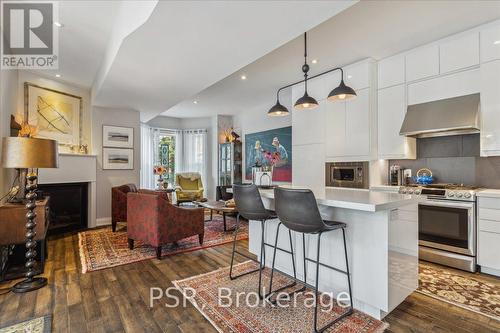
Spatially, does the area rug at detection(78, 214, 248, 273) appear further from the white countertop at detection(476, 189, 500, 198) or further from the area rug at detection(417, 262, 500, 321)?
the white countertop at detection(476, 189, 500, 198)

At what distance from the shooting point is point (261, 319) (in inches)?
77.3

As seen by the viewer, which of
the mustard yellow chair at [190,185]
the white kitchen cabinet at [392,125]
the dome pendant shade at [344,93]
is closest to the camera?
the dome pendant shade at [344,93]

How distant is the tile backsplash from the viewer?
10.3 ft

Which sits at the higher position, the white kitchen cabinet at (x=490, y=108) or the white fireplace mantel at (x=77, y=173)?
the white kitchen cabinet at (x=490, y=108)

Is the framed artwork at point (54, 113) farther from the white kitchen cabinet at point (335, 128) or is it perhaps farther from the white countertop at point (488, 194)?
the white countertop at point (488, 194)

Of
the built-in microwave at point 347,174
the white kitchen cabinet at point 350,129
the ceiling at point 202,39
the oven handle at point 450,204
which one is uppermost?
the ceiling at point 202,39

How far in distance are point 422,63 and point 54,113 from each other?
6.03 metres

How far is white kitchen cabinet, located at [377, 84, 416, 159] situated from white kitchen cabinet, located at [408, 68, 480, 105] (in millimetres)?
149

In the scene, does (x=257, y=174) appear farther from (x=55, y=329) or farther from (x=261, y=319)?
(x=55, y=329)

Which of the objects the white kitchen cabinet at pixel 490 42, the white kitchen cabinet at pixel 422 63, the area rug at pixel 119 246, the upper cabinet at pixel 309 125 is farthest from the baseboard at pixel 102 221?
the white kitchen cabinet at pixel 490 42

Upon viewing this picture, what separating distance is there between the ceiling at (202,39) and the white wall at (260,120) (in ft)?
8.87

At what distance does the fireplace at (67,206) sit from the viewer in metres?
4.48

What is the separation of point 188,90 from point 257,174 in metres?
1.92

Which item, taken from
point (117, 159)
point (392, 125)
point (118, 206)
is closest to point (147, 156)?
point (117, 159)
